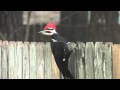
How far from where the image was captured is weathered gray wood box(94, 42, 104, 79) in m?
8.86

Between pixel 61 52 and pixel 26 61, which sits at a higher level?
pixel 61 52

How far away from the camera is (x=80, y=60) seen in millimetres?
8930

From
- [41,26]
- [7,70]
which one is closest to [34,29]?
[41,26]

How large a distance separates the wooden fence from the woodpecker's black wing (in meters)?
0.10

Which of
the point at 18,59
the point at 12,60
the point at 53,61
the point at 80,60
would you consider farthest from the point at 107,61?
the point at 12,60

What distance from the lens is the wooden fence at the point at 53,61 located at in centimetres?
889

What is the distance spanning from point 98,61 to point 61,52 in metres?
0.64

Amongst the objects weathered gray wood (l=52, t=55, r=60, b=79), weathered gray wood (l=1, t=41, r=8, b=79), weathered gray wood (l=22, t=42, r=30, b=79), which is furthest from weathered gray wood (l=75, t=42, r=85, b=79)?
weathered gray wood (l=1, t=41, r=8, b=79)

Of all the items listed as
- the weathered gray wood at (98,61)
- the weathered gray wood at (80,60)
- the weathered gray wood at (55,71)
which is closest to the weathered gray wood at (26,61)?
the weathered gray wood at (55,71)

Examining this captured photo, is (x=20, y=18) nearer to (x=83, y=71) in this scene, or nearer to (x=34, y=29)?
(x=34, y=29)

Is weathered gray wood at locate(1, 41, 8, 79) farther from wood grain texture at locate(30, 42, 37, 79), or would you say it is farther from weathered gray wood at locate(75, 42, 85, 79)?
weathered gray wood at locate(75, 42, 85, 79)

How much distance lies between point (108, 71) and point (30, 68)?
1.30 meters

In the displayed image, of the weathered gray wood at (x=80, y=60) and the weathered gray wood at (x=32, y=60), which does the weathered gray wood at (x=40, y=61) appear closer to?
the weathered gray wood at (x=32, y=60)

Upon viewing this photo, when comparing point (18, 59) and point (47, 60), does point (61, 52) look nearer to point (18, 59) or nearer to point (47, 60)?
point (47, 60)
